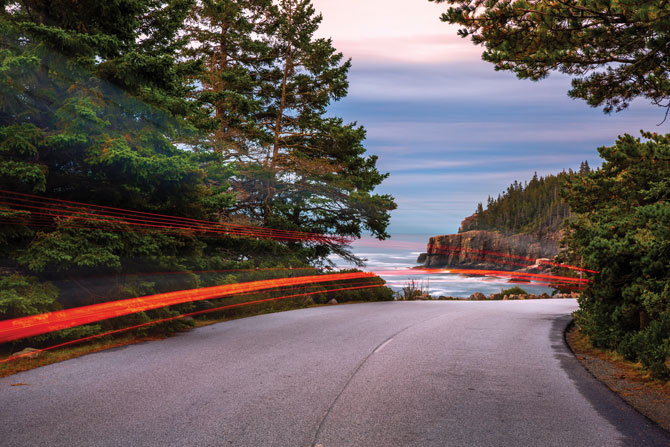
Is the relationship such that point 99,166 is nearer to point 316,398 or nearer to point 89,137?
point 89,137

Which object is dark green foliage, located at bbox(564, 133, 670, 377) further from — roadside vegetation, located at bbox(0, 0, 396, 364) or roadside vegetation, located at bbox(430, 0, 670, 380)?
roadside vegetation, located at bbox(0, 0, 396, 364)

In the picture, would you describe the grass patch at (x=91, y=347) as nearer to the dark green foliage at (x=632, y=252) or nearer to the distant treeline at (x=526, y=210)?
the dark green foliage at (x=632, y=252)

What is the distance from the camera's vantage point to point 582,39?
7055 millimetres

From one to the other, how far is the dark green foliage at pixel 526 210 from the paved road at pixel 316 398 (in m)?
141

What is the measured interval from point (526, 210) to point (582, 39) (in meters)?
168

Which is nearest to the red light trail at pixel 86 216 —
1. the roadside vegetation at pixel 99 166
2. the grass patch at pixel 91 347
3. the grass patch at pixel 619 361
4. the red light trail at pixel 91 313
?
the roadside vegetation at pixel 99 166

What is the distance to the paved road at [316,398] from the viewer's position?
512 centimetres

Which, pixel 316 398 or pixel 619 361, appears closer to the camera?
pixel 316 398

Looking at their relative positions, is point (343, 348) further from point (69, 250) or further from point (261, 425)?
point (69, 250)

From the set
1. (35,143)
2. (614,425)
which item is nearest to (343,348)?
(614,425)

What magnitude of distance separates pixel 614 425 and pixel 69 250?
10.1 m

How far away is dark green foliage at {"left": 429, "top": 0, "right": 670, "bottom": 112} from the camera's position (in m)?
6.41

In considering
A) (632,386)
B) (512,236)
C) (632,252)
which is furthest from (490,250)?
(632,386)

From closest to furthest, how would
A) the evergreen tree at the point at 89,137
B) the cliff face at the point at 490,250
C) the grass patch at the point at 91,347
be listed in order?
the grass patch at the point at 91,347, the evergreen tree at the point at 89,137, the cliff face at the point at 490,250
